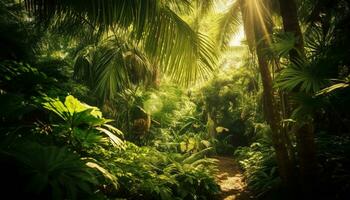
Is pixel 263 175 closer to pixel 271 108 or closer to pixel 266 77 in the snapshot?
pixel 271 108

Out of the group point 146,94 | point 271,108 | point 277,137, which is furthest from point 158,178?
point 146,94

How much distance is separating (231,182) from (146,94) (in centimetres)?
408

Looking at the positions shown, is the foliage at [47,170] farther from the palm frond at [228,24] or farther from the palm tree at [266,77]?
the palm frond at [228,24]

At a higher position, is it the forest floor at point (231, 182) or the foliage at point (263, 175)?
the foliage at point (263, 175)

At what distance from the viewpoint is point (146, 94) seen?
10.9 meters

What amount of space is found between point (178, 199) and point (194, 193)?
982 mm

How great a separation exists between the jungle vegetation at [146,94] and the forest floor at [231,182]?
0.90ft

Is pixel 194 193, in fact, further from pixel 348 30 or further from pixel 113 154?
pixel 348 30

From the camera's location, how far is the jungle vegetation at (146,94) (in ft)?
10.1

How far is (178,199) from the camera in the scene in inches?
238

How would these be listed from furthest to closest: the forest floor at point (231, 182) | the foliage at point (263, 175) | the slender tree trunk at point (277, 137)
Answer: the forest floor at point (231, 182) → the foliage at point (263, 175) → the slender tree trunk at point (277, 137)

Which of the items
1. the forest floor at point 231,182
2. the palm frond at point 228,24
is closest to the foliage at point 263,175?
the forest floor at point 231,182

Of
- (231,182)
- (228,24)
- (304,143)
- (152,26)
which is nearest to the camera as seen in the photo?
(152,26)

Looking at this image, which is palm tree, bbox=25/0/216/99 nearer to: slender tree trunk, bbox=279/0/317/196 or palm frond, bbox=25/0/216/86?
palm frond, bbox=25/0/216/86
